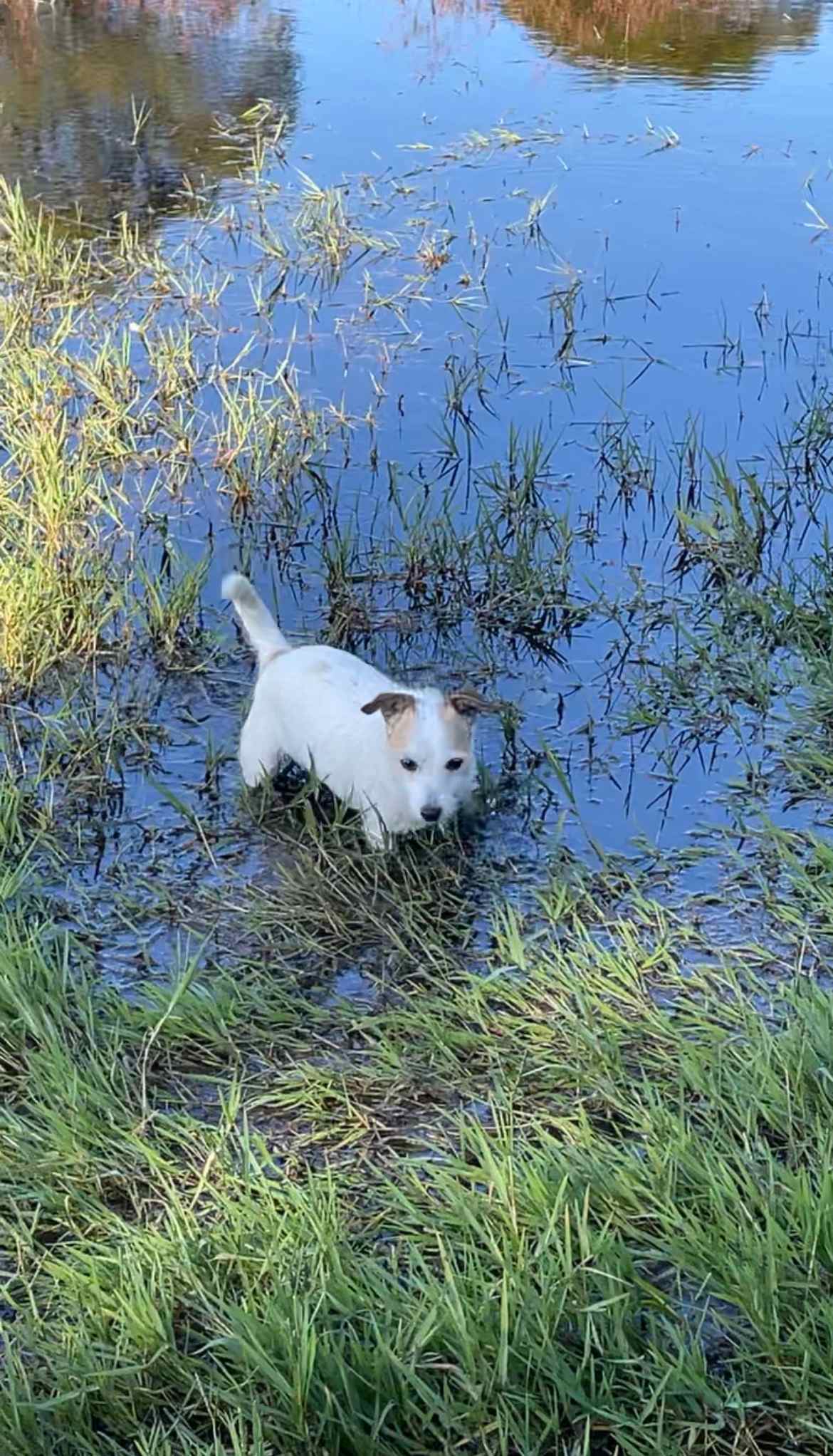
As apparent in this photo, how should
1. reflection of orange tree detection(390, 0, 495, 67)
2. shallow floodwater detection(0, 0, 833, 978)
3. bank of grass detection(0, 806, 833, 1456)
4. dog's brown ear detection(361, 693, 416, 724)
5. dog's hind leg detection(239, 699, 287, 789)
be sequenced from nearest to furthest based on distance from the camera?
1. bank of grass detection(0, 806, 833, 1456)
2. dog's brown ear detection(361, 693, 416, 724)
3. dog's hind leg detection(239, 699, 287, 789)
4. shallow floodwater detection(0, 0, 833, 978)
5. reflection of orange tree detection(390, 0, 495, 67)

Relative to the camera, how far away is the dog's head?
4176 millimetres

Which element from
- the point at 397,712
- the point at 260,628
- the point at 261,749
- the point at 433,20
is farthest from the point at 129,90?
the point at 397,712

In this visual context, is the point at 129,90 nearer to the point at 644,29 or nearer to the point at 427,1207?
the point at 644,29

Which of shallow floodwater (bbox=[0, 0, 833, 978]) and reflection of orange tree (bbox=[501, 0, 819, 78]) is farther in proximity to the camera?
reflection of orange tree (bbox=[501, 0, 819, 78])

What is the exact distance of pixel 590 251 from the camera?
8680 millimetres

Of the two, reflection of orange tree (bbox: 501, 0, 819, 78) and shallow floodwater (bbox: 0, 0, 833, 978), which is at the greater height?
reflection of orange tree (bbox: 501, 0, 819, 78)

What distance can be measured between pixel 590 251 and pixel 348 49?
5.54 m

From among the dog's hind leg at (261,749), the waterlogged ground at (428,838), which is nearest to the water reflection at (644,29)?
the waterlogged ground at (428,838)

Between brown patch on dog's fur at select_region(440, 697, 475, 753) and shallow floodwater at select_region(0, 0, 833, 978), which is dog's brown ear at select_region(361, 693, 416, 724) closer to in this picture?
brown patch on dog's fur at select_region(440, 697, 475, 753)

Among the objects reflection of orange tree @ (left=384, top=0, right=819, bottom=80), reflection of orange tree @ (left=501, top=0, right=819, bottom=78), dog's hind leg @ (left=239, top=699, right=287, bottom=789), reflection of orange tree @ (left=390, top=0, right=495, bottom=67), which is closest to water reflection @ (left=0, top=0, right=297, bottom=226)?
reflection of orange tree @ (left=390, top=0, right=495, bottom=67)

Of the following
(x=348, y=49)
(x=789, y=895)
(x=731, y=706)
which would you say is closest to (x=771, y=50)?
(x=348, y=49)

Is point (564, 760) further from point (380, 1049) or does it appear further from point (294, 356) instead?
point (294, 356)

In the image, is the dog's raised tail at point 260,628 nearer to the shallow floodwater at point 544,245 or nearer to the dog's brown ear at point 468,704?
the shallow floodwater at point 544,245

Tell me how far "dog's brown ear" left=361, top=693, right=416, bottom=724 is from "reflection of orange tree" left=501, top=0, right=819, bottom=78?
9.50 metres
